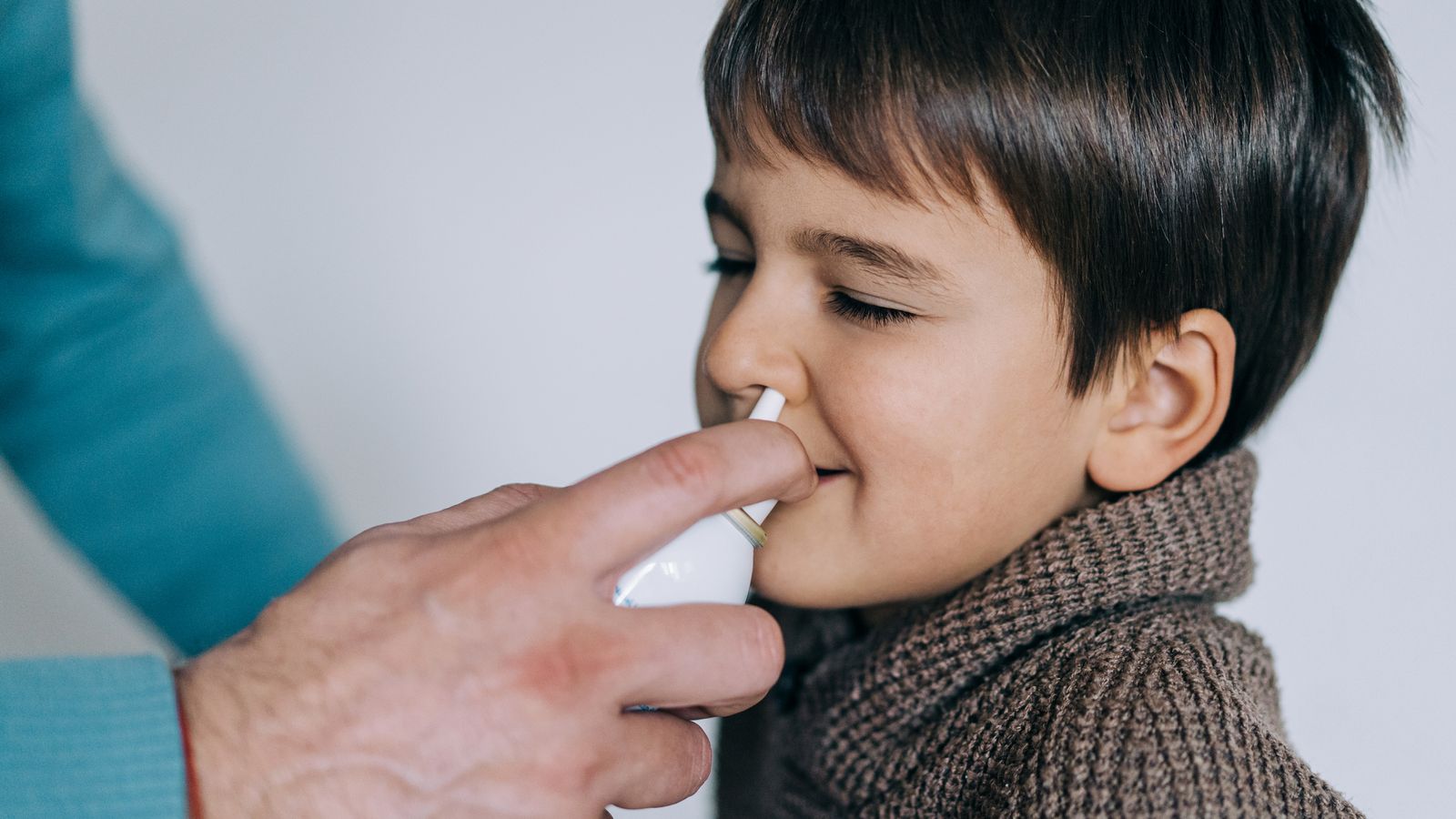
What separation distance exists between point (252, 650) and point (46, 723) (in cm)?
12

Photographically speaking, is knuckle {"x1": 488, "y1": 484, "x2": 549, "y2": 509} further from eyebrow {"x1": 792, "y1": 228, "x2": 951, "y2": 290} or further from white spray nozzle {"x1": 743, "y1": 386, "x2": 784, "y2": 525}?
eyebrow {"x1": 792, "y1": 228, "x2": 951, "y2": 290}

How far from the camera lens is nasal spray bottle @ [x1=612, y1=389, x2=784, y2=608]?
26.3 inches

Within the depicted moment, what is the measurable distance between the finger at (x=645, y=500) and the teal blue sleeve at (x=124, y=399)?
0.70m

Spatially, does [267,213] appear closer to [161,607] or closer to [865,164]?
[161,607]

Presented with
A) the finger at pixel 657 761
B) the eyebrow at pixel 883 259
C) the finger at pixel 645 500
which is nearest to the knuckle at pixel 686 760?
the finger at pixel 657 761

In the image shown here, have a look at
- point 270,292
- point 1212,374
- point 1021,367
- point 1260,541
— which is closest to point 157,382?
point 270,292

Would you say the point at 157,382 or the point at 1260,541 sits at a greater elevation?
the point at 157,382

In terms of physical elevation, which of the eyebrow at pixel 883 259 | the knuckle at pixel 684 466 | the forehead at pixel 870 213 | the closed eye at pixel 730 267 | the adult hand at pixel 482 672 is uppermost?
the forehead at pixel 870 213

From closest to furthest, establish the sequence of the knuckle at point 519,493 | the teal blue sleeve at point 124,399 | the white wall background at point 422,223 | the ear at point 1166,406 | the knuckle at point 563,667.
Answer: the knuckle at point 563,667 < the knuckle at point 519,493 < the ear at point 1166,406 < the teal blue sleeve at point 124,399 < the white wall background at point 422,223

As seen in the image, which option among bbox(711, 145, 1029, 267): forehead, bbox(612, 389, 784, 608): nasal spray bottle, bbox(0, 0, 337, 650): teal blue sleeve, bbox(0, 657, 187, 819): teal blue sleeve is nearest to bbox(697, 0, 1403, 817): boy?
bbox(711, 145, 1029, 267): forehead

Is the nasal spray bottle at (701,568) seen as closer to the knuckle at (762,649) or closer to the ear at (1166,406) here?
the knuckle at (762,649)

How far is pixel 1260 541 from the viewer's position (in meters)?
1.29

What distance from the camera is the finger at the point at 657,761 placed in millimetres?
641

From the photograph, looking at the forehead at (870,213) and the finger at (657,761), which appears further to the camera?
the forehead at (870,213)
